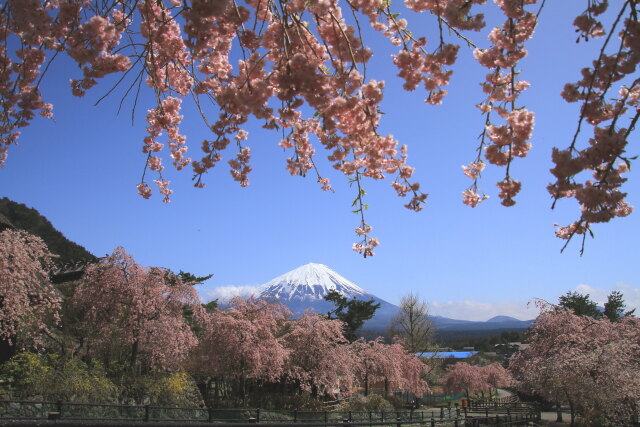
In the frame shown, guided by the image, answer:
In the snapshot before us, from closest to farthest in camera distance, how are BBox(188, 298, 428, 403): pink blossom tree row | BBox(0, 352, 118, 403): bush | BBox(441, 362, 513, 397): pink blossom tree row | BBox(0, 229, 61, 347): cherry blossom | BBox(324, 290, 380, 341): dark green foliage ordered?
BBox(0, 352, 118, 403): bush → BBox(0, 229, 61, 347): cherry blossom → BBox(188, 298, 428, 403): pink blossom tree row → BBox(324, 290, 380, 341): dark green foliage → BBox(441, 362, 513, 397): pink blossom tree row

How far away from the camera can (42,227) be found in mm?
23688

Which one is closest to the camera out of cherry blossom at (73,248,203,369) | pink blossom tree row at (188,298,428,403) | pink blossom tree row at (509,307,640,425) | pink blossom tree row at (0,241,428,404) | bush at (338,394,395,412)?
pink blossom tree row at (0,241,428,404)

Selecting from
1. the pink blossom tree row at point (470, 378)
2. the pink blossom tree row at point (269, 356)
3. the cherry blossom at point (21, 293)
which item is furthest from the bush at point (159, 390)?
the pink blossom tree row at point (470, 378)

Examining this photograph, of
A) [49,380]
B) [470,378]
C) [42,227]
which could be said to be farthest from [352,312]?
[49,380]

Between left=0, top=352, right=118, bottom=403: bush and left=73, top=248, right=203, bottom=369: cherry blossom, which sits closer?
left=0, top=352, right=118, bottom=403: bush

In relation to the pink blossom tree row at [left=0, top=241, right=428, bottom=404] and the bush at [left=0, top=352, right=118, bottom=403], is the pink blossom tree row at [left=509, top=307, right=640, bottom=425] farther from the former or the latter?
the bush at [left=0, top=352, right=118, bottom=403]

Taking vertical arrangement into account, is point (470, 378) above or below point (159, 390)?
below

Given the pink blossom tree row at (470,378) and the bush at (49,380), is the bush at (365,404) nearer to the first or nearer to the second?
the bush at (49,380)

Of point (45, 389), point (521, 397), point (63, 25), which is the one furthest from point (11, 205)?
point (521, 397)

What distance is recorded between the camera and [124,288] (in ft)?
38.2

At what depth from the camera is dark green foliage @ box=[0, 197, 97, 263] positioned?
2284 centimetres

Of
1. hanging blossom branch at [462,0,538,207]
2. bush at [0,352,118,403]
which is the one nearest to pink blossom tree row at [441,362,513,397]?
bush at [0,352,118,403]

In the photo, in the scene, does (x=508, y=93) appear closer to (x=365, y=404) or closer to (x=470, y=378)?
(x=365, y=404)

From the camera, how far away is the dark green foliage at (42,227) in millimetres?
22844
